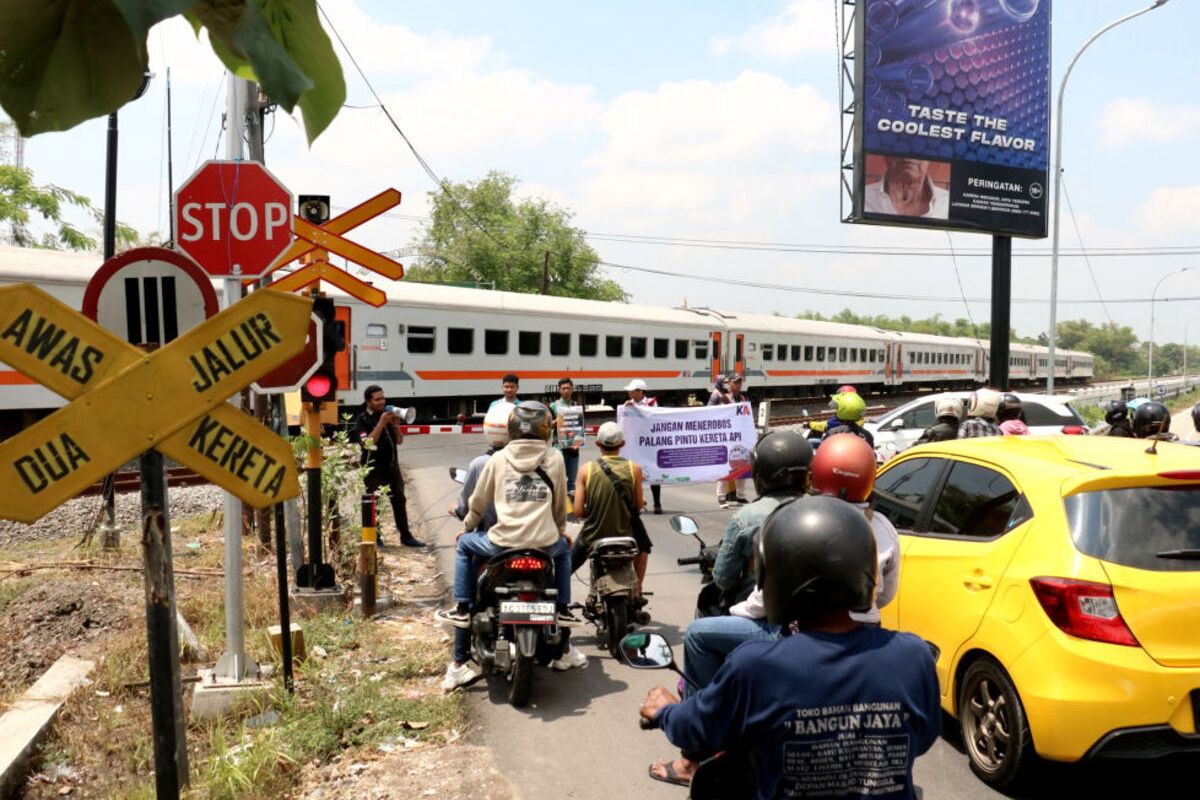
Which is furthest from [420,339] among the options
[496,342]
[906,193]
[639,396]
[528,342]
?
[639,396]

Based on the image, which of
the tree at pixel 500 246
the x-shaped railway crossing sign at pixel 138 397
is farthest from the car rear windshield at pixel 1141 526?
the tree at pixel 500 246

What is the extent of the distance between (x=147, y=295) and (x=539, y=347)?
21823mm

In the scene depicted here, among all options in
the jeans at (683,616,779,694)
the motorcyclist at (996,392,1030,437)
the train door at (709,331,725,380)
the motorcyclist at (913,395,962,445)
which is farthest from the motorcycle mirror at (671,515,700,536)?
the train door at (709,331,725,380)

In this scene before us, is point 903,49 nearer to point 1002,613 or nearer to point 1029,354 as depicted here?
point 1002,613

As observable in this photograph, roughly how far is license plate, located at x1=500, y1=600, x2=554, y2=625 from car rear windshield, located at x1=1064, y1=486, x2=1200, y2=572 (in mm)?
2671

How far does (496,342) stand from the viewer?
24.2 m

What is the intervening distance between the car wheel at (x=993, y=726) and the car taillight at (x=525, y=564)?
2289 millimetres

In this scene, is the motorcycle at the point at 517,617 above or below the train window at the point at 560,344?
below

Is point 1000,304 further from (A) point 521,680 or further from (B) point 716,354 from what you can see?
(A) point 521,680

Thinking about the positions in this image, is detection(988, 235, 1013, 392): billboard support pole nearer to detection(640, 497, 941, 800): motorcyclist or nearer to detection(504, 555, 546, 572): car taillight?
detection(504, 555, 546, 572): car taillight

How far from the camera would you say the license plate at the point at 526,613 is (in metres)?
5.17

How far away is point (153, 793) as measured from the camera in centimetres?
405

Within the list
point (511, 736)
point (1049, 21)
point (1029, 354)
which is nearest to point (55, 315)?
point (511, 736)

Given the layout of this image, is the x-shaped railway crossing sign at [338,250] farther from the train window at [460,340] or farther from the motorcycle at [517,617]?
the train window at [460,340]
